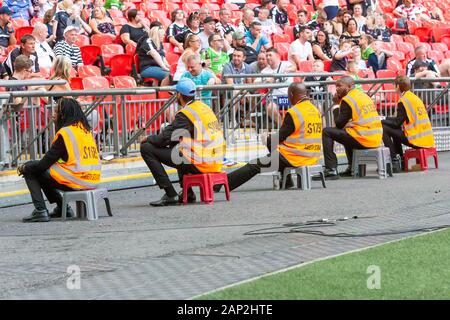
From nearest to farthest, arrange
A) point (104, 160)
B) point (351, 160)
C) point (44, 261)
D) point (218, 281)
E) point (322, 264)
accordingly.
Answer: point (218, 281) → point (322, 264) → point (44, 261) → point (104, 160) → point (351, 160)

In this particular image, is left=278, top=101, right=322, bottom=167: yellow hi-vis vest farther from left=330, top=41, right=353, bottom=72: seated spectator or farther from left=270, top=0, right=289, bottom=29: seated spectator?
left=270, top=0, right=289, bottom=29: seated spectator

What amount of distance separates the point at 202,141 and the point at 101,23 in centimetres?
807

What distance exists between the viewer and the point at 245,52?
75.4ft

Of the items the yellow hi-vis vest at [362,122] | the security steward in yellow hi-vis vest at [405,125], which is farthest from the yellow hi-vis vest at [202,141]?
the security steward in yellow hi-vis vest at [405,125]

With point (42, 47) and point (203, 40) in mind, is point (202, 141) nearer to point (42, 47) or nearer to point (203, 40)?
point (42, 47)

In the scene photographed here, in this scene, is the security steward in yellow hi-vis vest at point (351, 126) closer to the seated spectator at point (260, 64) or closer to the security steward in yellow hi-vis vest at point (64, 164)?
the seated spectator at point (260, 64)

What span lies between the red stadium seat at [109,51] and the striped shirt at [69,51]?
1.03 metres

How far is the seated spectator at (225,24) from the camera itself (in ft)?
79.1

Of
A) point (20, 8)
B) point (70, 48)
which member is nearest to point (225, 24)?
point (20, 8)

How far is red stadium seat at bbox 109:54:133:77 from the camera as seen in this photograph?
21328 millimetres

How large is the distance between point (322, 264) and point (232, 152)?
965cm

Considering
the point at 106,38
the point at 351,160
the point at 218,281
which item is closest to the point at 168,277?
the point at 218,281

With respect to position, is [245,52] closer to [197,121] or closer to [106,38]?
[106,38]

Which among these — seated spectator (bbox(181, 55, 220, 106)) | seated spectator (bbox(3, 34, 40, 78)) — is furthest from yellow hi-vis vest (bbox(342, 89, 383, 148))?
seated spectator (bbox(3, 34, 40, 78))
